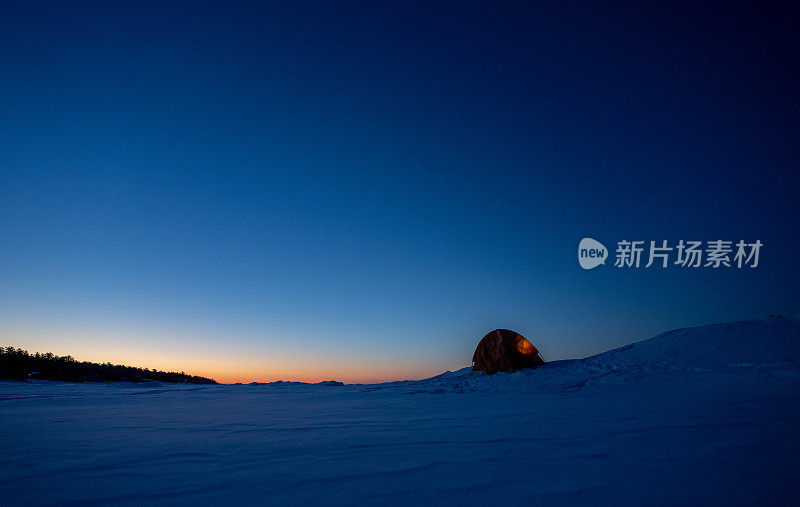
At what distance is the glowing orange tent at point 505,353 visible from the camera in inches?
489

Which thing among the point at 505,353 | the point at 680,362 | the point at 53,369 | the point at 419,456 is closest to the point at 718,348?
the point at 680,362

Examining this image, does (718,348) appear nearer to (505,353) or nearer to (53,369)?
(505,353)

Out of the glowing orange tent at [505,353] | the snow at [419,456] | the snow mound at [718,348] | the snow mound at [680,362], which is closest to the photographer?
the snow at [419,456]

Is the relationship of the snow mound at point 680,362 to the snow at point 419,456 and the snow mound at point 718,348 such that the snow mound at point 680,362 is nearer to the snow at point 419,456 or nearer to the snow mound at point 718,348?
the snow mound at point 718,348

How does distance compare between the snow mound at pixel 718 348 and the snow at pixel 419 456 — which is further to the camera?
the snow mound at pixel 718 348

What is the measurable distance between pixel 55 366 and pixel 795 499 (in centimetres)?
2795

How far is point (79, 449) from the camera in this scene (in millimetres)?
2918

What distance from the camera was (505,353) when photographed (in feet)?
40.9

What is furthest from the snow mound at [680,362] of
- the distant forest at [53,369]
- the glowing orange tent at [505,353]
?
the distant forest at [53,369]

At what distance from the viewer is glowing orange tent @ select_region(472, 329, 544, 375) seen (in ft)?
40.8

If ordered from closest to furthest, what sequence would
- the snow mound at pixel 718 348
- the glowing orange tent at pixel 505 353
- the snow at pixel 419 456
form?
the snow at pixel 419 456 < the snow mound at pixel 718 348 < the glowing orange tent at pixel 505 353

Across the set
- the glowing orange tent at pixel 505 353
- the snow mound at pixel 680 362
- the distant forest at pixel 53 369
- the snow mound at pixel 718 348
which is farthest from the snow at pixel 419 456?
the distant forest at pixel 53 369

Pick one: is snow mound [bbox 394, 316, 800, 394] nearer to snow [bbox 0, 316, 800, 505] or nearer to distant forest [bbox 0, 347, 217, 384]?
snow [bbox 0, 316, 800, 505]

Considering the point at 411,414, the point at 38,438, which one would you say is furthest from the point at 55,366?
the point at 411,414
